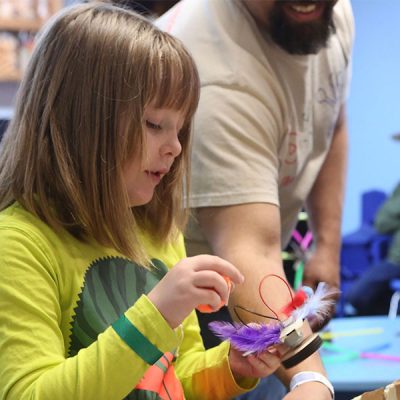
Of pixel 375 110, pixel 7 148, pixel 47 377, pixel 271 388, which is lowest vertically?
pixel 375 110

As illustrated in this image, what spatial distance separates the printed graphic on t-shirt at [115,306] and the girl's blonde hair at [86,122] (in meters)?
0.05

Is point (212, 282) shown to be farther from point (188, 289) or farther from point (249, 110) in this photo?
point (249, 110)

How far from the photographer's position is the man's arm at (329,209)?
169 centimetres

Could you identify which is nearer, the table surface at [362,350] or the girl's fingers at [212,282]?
the girl's fingers at [212,282]

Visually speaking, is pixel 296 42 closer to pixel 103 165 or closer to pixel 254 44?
pixel 254 44

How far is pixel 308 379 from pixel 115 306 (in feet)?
1.01

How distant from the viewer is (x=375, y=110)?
5.05 meters

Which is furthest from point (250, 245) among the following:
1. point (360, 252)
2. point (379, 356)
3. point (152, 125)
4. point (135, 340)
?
point (360, 252)

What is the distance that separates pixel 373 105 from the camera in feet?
16.6

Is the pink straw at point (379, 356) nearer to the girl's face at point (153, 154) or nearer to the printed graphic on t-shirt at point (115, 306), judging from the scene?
the printed graphic on t-shirt at point (115, 306)

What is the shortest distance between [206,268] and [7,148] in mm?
325

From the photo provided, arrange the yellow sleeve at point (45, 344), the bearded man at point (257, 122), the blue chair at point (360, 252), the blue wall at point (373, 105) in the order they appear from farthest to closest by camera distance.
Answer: the blue wall at point (373, 105) → the blue chair at point (360, 252) → the bearded man at point (257, 122) → the yellow sleeve at point (45, 344)

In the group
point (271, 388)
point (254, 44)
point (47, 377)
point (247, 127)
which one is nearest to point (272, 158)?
point (247, 127)

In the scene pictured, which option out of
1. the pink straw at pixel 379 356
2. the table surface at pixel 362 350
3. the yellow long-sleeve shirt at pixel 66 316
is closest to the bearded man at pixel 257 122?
the yellow long-sleeve shirt at pixel 66 316
